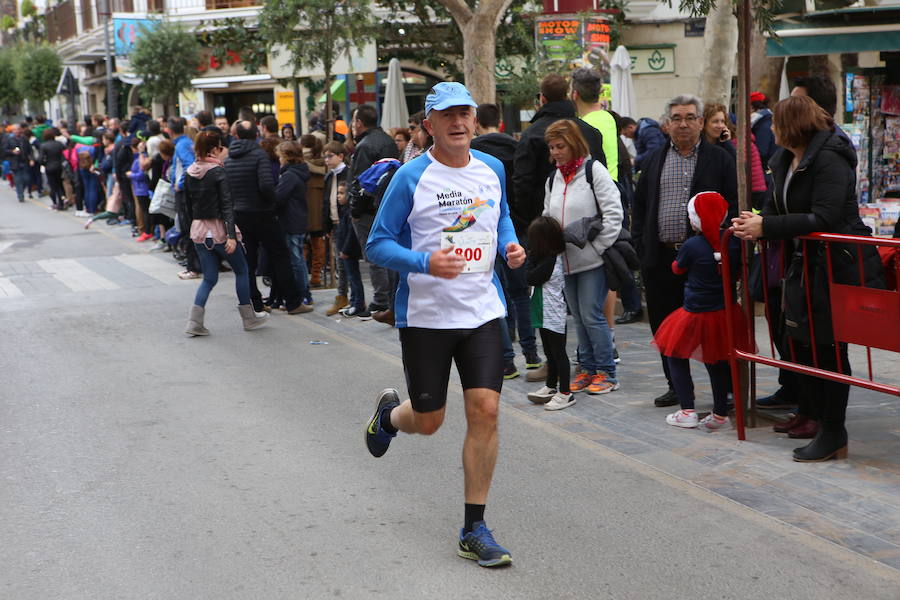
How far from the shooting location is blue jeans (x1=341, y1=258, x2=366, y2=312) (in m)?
11.0

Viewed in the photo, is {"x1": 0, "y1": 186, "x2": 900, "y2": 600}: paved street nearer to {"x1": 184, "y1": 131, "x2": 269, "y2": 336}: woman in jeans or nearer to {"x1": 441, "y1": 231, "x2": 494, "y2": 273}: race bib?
{"x1": 441, "y1": 231, "x2": 494, "y2": 273}: race bib

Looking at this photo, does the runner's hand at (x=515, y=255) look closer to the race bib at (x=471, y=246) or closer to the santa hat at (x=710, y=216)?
the race bib at (x=471, y=246)

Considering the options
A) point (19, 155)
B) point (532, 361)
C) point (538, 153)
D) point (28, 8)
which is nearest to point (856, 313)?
point (538, 153)

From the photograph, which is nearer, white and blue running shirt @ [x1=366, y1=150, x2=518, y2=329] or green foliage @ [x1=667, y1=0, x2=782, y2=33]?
white and blue running shirt @ [x1=366, y1=150, x2=518, y2=329]

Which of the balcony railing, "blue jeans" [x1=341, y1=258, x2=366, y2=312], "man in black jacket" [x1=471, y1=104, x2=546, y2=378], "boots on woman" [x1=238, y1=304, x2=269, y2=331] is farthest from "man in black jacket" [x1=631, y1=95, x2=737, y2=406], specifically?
the balcony railing

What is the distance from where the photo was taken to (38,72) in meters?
44.0

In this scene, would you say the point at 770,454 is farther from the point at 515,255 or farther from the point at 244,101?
the point at 244,101

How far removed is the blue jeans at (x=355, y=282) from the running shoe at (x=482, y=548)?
21.0 feet

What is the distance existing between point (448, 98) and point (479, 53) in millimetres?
9475

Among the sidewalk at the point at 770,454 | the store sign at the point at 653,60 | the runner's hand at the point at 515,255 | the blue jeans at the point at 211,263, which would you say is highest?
the store sign at the point at 653,60

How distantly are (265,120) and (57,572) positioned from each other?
29.7 ft

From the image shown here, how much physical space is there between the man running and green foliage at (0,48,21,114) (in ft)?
152

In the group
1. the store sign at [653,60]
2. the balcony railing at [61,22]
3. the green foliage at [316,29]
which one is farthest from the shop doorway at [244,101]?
the green foliage at [316,29]

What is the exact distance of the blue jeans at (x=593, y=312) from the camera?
7.24 meters
